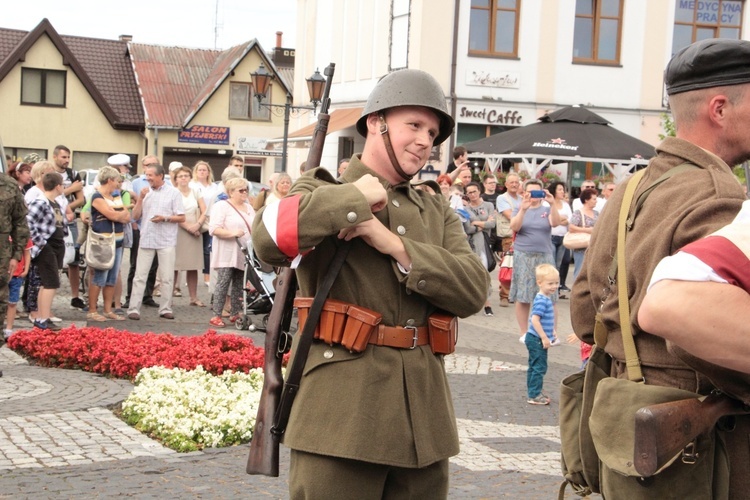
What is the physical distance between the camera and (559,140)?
19.3 m

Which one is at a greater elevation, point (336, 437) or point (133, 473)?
point (336, 437)

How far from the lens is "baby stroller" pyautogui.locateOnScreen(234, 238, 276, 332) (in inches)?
496

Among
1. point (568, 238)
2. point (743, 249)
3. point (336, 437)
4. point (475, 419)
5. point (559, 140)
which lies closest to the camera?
point (743, 249)

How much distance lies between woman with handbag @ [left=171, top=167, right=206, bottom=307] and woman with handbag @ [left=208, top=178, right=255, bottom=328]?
88 centimetres

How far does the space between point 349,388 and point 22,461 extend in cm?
372

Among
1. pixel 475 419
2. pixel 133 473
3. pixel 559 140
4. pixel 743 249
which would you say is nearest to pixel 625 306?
pixel 743 249

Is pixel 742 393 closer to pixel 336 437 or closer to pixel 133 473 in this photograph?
pixel 336 437

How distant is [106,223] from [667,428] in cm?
1110

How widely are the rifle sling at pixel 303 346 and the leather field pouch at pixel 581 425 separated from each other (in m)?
0.82

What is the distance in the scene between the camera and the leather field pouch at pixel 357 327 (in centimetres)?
344

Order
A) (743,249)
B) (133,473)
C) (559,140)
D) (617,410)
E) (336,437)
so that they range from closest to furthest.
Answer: (743,249), (617,410), (336,437), (133,473), (559,140)

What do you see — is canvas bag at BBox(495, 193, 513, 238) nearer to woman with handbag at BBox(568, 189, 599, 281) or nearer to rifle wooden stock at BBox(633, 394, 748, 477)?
woman with handbag at BBox(568, 189, 599, 281)

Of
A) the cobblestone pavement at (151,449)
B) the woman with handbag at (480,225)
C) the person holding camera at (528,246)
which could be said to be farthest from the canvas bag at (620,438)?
the woman with handbag at (480,225)

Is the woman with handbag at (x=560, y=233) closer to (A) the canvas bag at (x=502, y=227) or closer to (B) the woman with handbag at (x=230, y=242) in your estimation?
(A) the canvas bag at (x=502, y=227)
